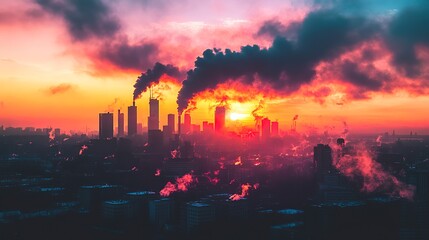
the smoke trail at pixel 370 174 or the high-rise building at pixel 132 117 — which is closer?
the smoke trail at pixel 370 174

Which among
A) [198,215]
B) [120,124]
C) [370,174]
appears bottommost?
[198,215]

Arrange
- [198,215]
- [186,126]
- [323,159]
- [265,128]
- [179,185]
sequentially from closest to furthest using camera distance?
[198,215]
[179,185]
[323,159]
[265,128]
[186,126]

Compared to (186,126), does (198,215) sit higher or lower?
lower

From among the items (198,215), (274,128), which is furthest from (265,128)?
(198,215)

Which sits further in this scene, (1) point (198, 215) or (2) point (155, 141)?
(2) point (155, 141)

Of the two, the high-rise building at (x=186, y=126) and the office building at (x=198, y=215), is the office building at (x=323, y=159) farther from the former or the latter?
the high-rise building at (x=186, y=126)

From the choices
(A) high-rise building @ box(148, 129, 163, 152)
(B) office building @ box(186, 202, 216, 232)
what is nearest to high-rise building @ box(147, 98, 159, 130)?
(A) high-rise building @ box(148, 129, 163, 152)

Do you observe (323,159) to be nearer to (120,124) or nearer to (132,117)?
(132,117)

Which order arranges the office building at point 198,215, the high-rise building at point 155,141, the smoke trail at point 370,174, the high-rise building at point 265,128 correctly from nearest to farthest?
the office building at point 198,215 → the smoke trail at point 370,174 → the high-rise building at point 155,141 → the high-rise building at point 265,128

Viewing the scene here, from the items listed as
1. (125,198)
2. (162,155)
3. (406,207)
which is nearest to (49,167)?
(162,155)

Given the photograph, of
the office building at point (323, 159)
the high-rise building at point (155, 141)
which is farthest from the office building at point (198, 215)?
the high-rise building at point (155, 141)

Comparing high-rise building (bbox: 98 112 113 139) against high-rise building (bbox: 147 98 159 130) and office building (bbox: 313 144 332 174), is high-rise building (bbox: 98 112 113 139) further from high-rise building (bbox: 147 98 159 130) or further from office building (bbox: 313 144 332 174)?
office building (bbox: 313 144 332 174)
